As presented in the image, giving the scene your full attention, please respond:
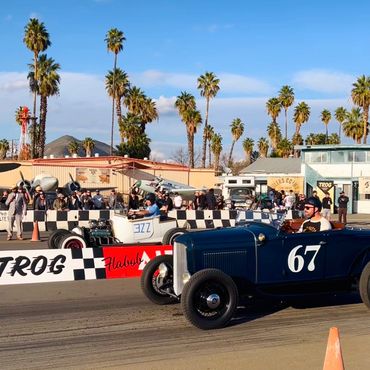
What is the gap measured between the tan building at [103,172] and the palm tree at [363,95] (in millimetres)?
23119

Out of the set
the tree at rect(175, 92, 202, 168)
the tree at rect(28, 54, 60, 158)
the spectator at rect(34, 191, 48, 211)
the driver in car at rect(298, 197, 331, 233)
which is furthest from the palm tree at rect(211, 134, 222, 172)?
the driver in car at rect(298, 197, 331, 233)

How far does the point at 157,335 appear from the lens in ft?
21.1

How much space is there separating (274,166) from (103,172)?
68.0 ft

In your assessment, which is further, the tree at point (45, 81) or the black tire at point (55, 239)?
the tree at point (45, 81)

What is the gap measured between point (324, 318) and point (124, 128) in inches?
2249

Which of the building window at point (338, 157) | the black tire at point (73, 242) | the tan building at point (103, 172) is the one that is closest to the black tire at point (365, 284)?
the black tire at point (73, 242)

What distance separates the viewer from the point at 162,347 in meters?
5.96

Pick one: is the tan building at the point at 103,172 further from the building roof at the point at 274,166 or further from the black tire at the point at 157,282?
the black tire at the point at 157,282

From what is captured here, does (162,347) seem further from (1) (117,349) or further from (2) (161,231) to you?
(2) (161,231)

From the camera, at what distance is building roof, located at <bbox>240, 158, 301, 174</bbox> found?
58.2 m

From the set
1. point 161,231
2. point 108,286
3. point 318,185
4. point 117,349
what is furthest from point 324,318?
point 318,185

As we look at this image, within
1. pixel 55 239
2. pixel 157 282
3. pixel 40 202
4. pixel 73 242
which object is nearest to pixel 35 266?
pixel 157 282

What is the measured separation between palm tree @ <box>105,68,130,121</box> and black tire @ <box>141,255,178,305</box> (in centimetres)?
5775

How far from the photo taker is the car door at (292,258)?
23.3ft
